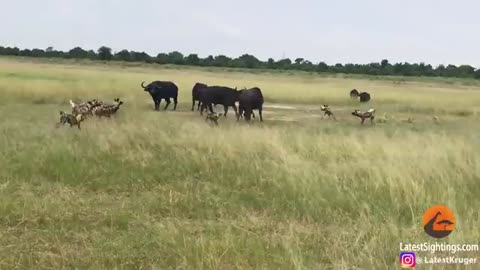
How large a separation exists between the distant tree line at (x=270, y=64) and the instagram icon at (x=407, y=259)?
289 feet

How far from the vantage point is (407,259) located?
3979 millimetres

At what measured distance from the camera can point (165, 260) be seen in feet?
13.9

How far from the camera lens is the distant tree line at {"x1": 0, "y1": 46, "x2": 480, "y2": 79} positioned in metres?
91.2

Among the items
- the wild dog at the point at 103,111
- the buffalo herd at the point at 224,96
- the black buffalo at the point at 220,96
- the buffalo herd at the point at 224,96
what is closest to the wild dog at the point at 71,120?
the wild dog at the point at 103,111

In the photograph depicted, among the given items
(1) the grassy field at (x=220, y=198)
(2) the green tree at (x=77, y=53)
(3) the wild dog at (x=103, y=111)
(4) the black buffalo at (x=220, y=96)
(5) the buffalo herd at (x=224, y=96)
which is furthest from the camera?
(2) the green tree at (x=77, y=53)

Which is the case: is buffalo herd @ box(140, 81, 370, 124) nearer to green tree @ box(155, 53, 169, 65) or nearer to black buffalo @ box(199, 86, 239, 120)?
black buffalo @ box(199, 86, 239, 120)

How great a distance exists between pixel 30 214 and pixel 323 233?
300cm

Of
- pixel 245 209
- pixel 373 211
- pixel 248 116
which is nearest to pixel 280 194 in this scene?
pixel 245 209

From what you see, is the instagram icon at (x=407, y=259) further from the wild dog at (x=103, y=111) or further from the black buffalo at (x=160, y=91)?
the black buffalo at (x=160, y=91)

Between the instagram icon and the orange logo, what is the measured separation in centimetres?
60

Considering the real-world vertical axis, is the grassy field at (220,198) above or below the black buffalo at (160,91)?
above

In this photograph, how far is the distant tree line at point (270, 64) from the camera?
91.2 meters

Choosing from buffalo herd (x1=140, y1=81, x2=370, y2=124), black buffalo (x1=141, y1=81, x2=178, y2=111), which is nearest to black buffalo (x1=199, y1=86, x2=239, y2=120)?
buffalo herd (x1=140, y1=81, x2=370, y2=124)

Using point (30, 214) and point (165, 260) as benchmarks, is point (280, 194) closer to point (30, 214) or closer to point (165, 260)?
point (165, 260)
